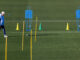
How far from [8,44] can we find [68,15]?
1260cm

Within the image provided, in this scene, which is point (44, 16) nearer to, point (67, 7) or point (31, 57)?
point (67, 7)

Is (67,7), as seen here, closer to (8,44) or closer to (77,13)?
(77,13)

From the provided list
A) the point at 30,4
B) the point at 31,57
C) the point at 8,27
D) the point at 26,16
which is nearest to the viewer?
the point at 31,57

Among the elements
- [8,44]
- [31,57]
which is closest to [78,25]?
[8,44]

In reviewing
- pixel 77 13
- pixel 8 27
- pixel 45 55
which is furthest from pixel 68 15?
pixel 45 55

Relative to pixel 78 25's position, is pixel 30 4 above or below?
above

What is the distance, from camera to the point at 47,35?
59.2 ft

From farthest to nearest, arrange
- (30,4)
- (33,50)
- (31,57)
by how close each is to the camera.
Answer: (30,4)
(33,50)
(31,57)

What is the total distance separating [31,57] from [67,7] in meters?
15.9

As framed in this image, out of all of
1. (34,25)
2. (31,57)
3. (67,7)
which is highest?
(67,7)

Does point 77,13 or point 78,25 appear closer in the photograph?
point 78,25

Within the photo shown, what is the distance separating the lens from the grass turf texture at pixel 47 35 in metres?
12.3

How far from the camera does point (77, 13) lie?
25.3 m

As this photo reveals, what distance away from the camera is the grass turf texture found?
12320 millimetres
